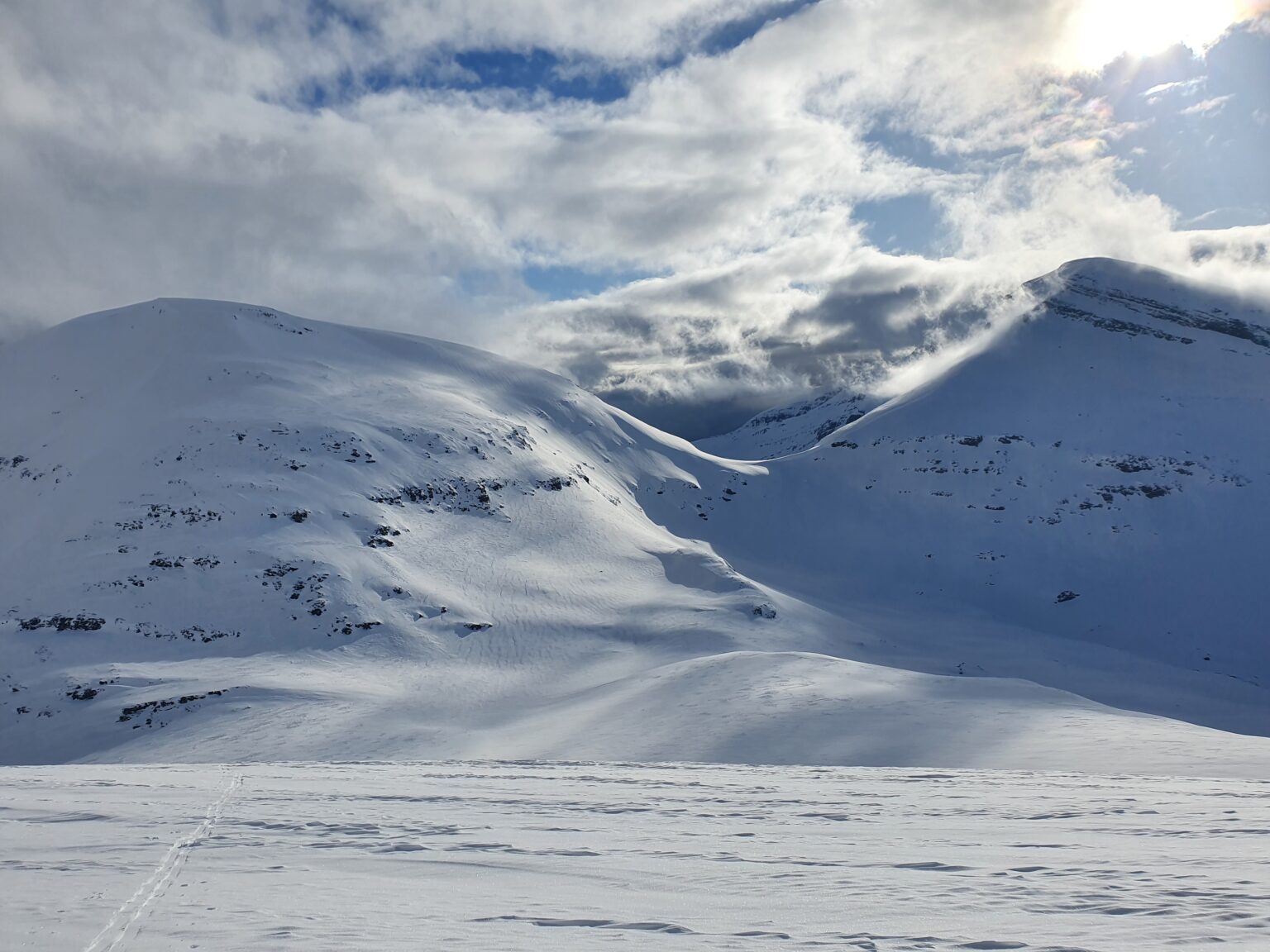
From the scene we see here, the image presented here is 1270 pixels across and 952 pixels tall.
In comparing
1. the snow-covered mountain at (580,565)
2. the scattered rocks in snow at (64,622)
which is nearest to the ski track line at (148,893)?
the snow-covered mountain at (580,565)

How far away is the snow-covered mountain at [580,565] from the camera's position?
36312mm

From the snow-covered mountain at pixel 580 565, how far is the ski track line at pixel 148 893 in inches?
715

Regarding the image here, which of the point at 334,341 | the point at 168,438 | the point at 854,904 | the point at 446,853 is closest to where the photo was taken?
the point at 854,904

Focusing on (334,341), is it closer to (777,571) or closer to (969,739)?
(777,571)

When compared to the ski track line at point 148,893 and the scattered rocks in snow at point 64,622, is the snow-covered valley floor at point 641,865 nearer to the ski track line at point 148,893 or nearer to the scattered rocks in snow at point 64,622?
the ski track line at point 148,893

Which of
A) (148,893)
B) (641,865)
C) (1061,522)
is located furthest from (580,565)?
(148,893)

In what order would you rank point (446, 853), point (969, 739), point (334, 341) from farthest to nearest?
point (334, 341) < point (969, 739) < point (446, 853)

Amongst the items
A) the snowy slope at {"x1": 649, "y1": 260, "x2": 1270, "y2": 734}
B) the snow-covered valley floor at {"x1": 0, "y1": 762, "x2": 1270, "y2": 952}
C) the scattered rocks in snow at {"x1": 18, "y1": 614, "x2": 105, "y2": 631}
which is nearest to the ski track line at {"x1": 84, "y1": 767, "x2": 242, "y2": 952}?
the snow-covered valley floor at {"x1": 0, "y1": 762, "x2": 1270, "y2": 952}

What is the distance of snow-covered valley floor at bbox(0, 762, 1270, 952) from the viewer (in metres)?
8.45

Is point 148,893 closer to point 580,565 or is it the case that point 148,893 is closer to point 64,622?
point 64,622

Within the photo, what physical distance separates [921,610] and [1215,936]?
6911 centimetres

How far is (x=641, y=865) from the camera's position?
1153 centimetres

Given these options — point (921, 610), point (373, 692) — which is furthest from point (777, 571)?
point (373, 692)

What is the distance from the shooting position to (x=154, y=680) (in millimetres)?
43219
